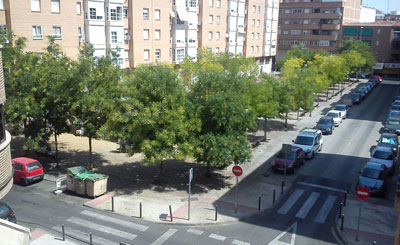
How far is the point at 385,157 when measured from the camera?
23.5 m

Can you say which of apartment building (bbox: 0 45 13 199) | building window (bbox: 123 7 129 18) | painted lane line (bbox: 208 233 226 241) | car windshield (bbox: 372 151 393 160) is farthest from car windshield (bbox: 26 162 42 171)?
building window (bbox: 123 7 129 18)

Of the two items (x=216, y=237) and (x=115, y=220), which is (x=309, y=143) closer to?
(x=216, y=237)

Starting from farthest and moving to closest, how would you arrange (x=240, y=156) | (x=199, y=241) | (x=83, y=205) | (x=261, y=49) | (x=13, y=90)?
(x=261, y=49) < (x=13, y=90) < (x=240, y=156) < (x=83, y=205) < (x=199, y=241)

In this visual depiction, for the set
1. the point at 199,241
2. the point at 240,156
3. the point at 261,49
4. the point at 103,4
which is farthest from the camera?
the point at 261,49

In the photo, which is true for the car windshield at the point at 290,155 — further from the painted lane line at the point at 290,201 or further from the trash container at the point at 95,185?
the trash container at the point at 95,185

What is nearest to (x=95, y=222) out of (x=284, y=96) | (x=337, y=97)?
(x=284, y=96)

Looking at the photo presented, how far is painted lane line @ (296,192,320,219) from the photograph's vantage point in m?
17.1

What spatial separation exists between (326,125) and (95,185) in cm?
2193

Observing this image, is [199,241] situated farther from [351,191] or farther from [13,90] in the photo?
[13,90]

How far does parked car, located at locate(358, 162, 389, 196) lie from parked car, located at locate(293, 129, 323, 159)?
5.01 m

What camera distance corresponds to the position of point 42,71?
71.2 ft

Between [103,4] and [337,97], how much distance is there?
33968 mm

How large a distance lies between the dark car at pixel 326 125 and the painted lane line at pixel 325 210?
1431cm

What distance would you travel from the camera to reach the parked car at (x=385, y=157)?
75.0 ft
